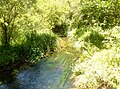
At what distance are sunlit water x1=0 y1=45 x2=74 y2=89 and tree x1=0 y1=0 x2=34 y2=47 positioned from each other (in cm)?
302

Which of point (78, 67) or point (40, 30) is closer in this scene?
point (78, 67)

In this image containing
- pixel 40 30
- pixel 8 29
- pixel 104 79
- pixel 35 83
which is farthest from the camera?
pixel 40 30

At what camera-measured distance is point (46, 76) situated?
1328cm

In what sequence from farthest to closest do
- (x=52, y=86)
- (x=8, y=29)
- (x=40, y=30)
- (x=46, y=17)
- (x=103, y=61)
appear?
(x=46, y=17) → (x=40, y=30) → (x=8, y=29) → (x=52, y=86) → (x=103, y=61)

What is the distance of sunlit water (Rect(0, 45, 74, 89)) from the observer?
467 inches

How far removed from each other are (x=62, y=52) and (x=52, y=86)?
287 inches

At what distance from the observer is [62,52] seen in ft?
61.2

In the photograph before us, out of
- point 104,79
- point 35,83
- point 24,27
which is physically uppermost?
point 24,27

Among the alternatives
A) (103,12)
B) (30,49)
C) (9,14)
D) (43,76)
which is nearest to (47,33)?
(30,49)

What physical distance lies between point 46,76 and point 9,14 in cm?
540

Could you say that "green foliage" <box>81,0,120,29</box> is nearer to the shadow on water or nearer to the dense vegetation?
the dense vegetation

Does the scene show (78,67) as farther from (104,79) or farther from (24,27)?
(24,27)

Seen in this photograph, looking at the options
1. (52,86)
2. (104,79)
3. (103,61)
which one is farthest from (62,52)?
(104,79)

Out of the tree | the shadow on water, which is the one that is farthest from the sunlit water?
the tree
